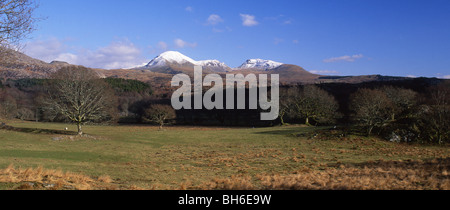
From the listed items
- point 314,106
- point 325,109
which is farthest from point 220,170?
point 325,109

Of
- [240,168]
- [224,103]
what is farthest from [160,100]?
[240,168]

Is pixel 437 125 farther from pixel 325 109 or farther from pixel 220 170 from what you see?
pixel 325 109

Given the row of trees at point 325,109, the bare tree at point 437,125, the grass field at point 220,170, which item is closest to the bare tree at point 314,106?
the row of trees at point 325,109

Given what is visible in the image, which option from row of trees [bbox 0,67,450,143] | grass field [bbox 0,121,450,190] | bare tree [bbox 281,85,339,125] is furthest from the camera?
bare tree [bbox 281,85,339,125]

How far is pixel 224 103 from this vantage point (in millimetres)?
118750

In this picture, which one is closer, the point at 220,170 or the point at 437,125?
the point at 220,170

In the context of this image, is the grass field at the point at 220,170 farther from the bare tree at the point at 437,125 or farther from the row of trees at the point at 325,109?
the row of trees at the point at 325,109

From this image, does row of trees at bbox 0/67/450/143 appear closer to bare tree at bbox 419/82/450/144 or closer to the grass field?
bare tree at bbox 419/82/450/144

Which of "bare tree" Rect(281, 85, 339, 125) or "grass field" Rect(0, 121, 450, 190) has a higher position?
"bare tree" Rect(281, 85, 339, 125)

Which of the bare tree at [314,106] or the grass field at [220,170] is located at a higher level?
the bare tree at [314,106]

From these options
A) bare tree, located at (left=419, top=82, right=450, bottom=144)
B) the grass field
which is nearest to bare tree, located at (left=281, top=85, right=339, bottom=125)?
bare tree, located at (left=419, top=82, right=450, bottom=144)

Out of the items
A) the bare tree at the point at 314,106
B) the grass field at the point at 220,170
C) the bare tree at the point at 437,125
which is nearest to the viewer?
the grass field at the point at 220,170
